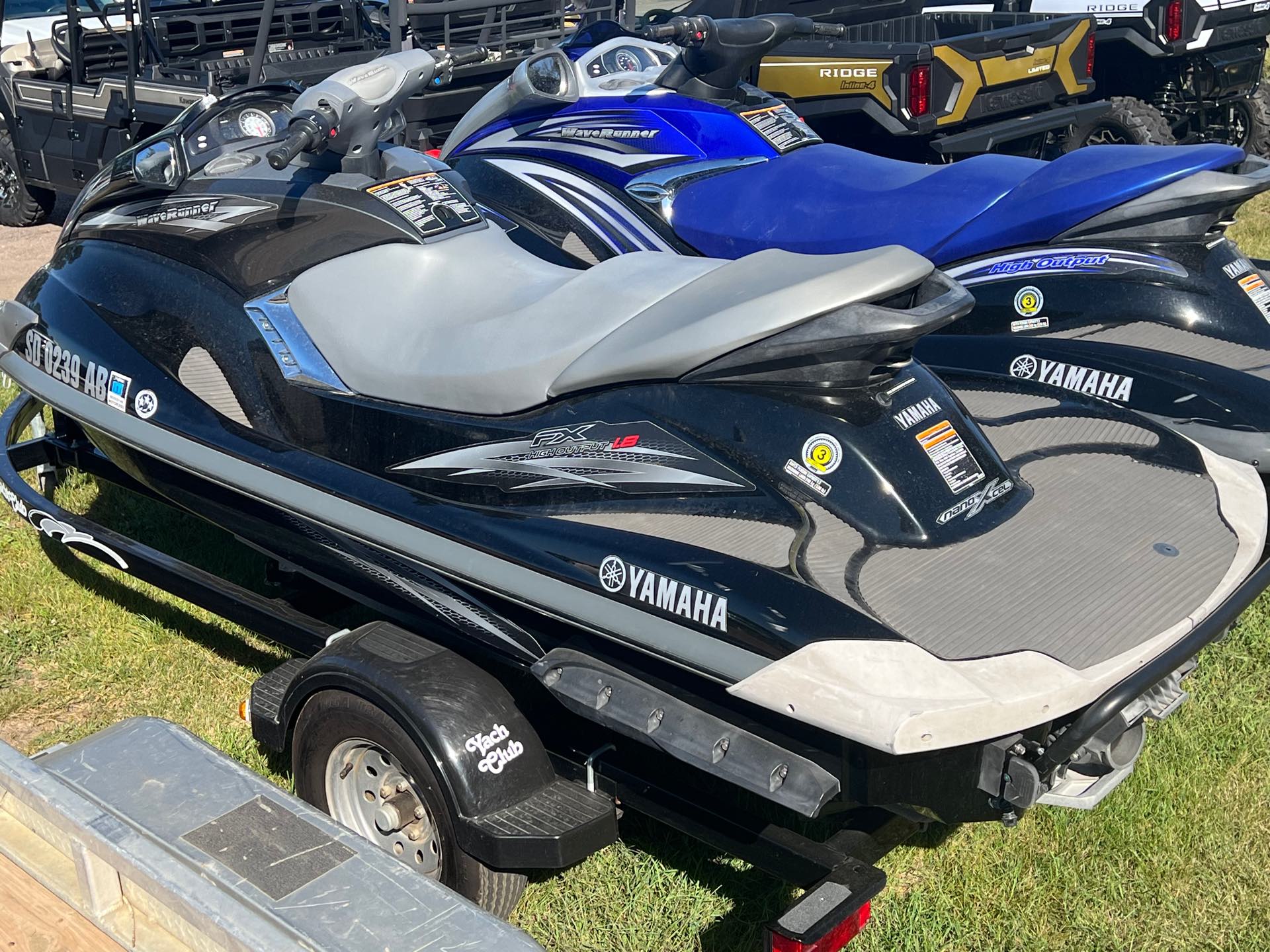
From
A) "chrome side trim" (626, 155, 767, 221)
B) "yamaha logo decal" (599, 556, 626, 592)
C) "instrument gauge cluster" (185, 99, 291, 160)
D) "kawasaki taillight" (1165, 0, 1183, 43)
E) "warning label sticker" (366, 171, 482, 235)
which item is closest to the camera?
"yamaha logo decal" (599, 556, 626, 592)

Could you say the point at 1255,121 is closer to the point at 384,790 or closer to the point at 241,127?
the point at 241,127

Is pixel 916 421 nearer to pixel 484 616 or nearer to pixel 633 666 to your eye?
pixel 633 666

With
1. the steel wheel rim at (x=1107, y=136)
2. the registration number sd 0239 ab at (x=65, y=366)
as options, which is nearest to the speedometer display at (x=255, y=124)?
the registration number sd 0239 ab at (x=65, y=366)

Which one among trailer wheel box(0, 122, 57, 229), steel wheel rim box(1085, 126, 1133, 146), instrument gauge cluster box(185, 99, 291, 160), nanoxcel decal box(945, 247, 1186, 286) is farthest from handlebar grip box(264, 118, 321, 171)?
trailer wheel box(0, 122, 57, 229)

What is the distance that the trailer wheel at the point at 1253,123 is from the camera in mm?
9258

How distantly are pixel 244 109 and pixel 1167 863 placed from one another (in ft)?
10.0

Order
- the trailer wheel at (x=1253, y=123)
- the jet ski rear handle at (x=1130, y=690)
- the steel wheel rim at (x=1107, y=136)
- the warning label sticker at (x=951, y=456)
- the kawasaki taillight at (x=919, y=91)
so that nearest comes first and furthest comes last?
1. the jet ski rear handle at (x=1130, y=690)
2. the warning label sticker at (x=951, y=456)
3. the kawasaki taillight at (x=919, y=91)
4. the steel wheel rim at (x=1107, y=136)
5. the trailer wheel at (x=1253, y=123)

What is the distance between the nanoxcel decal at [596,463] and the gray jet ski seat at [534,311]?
0.09 metres

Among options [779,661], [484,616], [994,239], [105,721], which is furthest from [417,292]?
[994,239]

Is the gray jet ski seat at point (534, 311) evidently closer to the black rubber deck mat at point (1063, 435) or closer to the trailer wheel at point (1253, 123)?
the black rubber deck mat at point (1063, 435)

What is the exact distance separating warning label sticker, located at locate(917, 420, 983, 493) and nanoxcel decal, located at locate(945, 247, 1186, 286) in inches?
62.3

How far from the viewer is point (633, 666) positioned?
2.52 m

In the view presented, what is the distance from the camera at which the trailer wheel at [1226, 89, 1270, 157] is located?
9258mm

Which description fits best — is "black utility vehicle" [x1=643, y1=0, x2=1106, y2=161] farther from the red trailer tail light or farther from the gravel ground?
the red trailer tail light
